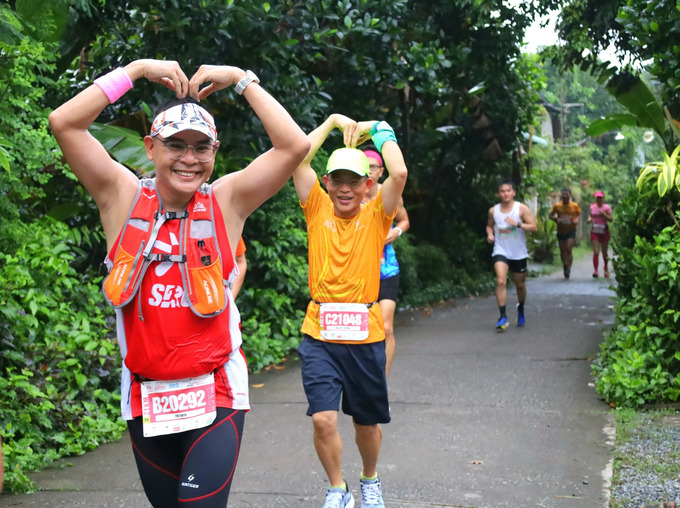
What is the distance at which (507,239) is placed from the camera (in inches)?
455

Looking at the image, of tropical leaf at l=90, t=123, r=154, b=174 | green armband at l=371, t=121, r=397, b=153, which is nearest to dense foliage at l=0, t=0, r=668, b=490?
tropical leaf at l=90, t=123, r=154, b=174

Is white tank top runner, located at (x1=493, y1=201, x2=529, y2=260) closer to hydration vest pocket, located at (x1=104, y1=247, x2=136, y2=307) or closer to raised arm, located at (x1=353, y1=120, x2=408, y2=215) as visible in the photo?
raised arm, located at (x1=353, y1=120, x2=408, y2=215)

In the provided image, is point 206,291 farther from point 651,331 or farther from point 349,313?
point 651,331

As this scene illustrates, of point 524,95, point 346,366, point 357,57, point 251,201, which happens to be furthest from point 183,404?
point 524,95

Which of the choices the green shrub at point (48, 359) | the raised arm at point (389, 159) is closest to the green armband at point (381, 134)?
the raised arm at point (389, 159)

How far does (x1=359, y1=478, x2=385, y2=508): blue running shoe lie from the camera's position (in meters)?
4.83

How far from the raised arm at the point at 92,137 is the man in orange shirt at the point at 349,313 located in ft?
6.25

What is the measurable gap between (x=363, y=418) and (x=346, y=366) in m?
0.30

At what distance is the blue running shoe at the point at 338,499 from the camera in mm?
4672

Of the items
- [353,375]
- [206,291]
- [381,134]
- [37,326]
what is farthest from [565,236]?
[206,291]

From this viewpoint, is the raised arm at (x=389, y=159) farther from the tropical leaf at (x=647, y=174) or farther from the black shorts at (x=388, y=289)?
the tropical leaf at (x=647, y=174)

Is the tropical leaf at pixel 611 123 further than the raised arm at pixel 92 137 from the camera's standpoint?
Yes

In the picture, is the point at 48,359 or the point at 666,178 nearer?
the point at 48,359

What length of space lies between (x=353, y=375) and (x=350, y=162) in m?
1.18
